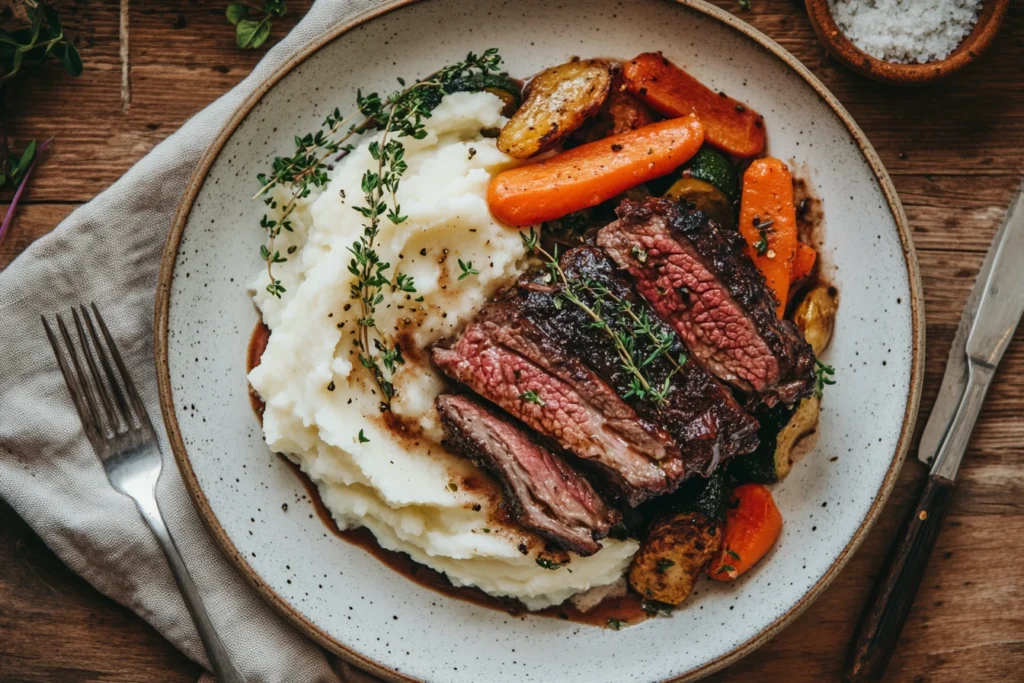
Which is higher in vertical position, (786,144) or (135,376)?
(786,144)

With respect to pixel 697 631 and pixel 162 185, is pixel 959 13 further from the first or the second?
pixel 162 185

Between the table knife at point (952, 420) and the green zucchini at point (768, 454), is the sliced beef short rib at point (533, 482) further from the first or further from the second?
the table knife at point (952, 420)

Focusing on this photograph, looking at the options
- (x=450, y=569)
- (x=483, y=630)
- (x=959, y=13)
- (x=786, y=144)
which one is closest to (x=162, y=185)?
(x=450, y=569)

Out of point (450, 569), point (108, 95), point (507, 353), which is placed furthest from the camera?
point (108, 95)

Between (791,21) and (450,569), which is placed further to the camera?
(791,21)

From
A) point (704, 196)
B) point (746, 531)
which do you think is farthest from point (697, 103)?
point (746, 531)

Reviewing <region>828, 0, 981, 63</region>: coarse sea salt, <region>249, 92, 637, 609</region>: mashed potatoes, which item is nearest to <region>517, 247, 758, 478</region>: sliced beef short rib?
<region>249, 92, 637, 609</region>: mashed potatoes

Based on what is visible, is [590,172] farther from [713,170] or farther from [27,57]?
[27,57]
